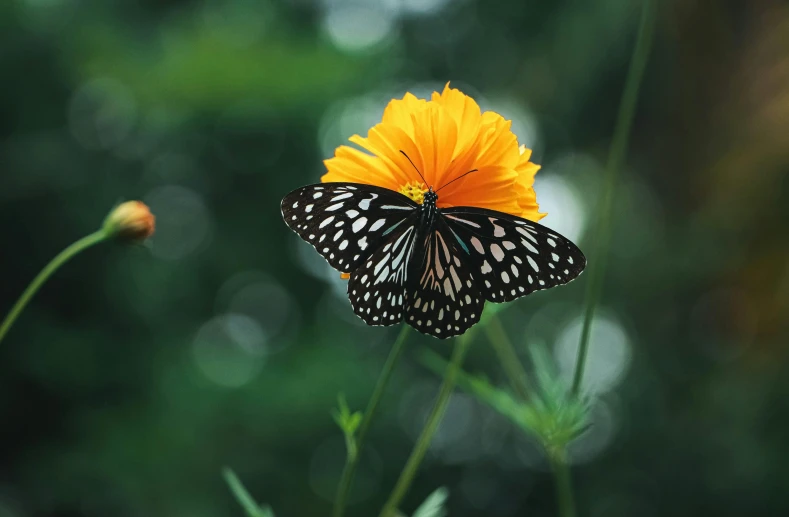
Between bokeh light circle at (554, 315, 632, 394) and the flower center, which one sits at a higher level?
the flower center

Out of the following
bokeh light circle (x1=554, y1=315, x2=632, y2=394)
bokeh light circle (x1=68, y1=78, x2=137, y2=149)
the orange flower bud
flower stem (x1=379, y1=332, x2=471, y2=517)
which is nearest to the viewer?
flower stem (x1=379, y1=332, x2=471, y2=517)

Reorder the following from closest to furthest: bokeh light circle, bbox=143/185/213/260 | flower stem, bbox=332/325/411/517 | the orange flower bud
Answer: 1. flower stem, bbox=332/325/411/517
2. the orange flower bud
3. bokeh light circle, bbox=143/185/213/260

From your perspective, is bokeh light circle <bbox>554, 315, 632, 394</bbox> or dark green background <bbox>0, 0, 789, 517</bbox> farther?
bokeh light circle <bbox>554, 315, 632, 394</bbox>

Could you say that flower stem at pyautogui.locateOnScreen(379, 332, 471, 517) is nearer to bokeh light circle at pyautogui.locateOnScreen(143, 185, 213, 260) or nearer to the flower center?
the flower center

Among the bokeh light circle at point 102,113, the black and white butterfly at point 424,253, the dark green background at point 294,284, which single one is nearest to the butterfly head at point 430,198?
the black and white butterfly at point 424,253

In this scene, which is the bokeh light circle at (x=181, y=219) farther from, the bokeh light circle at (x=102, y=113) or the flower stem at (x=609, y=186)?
the flower stem at (x=609, y=186)

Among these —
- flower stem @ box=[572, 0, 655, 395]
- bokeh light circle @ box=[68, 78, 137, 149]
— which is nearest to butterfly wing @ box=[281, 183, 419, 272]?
flower stem @ box=[572, 0, 655, 395]
